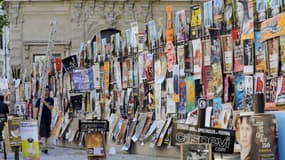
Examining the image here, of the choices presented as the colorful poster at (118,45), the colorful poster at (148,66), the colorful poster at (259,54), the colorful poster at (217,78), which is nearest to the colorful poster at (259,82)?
the colorful poster at (259,54)

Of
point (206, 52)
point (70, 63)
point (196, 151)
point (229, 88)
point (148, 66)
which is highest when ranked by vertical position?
point (70, 63)

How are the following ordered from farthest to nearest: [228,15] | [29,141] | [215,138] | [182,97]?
1. [182,97]
2. [29,141]
3. [228,15]
4. [215,138]

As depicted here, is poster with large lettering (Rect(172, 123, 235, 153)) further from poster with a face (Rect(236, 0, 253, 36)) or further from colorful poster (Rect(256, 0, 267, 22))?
poster with a face (Rect(236, 0, 253, 36))

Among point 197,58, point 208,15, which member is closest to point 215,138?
point 208,15

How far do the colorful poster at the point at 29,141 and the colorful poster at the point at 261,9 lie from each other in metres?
5.20

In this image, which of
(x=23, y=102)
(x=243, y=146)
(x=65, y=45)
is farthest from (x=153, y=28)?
(x=65, y=45)

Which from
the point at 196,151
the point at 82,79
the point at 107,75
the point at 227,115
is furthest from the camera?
the point at 82,79

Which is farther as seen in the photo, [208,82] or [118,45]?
[118,45]

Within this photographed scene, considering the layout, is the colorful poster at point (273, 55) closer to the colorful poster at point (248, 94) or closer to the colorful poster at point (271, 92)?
the colorful poster at point (271, 92)

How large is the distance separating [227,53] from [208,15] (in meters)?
1.26

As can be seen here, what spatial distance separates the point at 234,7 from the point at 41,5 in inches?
1310

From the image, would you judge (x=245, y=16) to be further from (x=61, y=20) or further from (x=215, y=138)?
(x=61, y=20)

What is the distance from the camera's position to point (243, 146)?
25.7 feet

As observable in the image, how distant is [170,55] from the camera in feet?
56.6
